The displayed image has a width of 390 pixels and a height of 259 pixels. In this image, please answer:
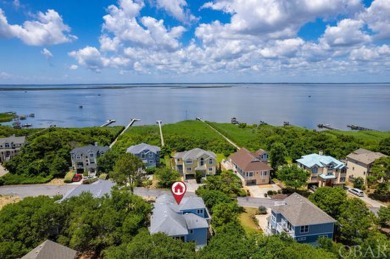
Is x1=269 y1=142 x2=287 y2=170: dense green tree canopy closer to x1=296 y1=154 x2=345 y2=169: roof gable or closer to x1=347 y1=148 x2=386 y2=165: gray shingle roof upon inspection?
x1=296 y1=154 x2=345 y2=169: roof gable

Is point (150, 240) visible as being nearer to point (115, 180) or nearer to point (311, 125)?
point (115, 180)

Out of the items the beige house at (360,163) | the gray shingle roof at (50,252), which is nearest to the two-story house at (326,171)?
the beige house at (360,163)

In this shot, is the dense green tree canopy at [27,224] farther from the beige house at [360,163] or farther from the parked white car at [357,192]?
the beige house at [360,163]

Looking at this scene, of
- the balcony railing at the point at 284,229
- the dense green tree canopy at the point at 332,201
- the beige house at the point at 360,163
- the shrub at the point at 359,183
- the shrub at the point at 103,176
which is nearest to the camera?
the balcony railing at the point at 284,229

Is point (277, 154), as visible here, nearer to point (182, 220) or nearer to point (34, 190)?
point (182, 220)

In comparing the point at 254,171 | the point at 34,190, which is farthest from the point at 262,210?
the point at 34,190
